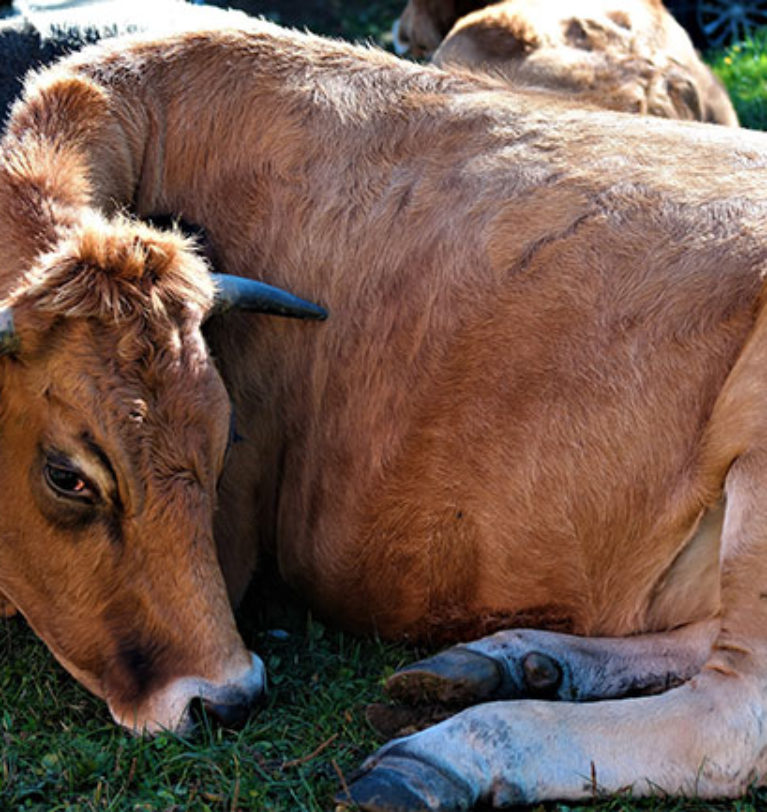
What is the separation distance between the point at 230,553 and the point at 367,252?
1.08 metres

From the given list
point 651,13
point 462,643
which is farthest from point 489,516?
point 651,13

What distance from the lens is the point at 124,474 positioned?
4.23 meters

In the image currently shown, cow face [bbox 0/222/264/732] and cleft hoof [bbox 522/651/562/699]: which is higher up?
cow face [bbox 0/222/264/732]

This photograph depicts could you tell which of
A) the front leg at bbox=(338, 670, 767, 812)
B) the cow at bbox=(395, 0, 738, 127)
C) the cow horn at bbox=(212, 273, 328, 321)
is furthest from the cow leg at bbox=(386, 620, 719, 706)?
the cow at bbox=(395, 0, 738, 127)

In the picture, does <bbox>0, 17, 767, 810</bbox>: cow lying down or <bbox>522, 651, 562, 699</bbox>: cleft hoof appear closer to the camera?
<bbox>0, 17, 767, 810</bbox>: cow lying down

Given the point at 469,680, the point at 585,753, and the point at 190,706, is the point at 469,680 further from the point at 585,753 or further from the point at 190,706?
the point at 190,706

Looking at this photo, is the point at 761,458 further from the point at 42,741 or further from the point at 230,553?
the point at 42,741

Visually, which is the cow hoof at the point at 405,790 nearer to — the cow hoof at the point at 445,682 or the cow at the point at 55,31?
the cow hoof at the point at 445,682

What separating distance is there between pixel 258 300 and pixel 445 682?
132cm

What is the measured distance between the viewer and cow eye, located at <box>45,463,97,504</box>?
4316 mm

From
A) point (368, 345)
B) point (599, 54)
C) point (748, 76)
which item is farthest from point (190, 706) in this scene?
point (748, 76)

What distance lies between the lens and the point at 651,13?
9.34 meters

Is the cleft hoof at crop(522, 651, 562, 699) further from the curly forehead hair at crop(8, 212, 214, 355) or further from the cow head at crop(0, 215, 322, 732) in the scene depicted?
the curly forehead hair at crop(8, 212, 214, 355)

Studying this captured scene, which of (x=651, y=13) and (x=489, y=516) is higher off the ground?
(x=651, y=13)
